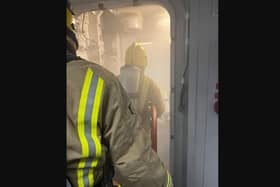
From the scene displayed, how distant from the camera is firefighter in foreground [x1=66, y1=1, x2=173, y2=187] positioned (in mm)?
995

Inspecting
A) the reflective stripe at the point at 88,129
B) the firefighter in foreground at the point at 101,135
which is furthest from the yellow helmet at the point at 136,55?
the reflective stripe at the point at 88,129

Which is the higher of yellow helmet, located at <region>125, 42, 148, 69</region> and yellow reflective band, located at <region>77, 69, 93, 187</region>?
yellow helmet, located at <region>125, 42, 148, 69</region>

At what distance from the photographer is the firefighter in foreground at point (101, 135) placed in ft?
3.26

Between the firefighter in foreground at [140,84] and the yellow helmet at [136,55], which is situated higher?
the yellow helmet at [136,55]

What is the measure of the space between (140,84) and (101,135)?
3.02 ft

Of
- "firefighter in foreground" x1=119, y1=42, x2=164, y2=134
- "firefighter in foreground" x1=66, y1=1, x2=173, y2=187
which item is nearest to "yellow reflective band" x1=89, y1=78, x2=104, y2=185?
"firefighter in foreground" x1=66, y1=1, x2=173, y2=187

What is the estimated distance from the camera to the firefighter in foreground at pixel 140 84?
1908 millimetres

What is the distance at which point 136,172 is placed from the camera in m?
1.10

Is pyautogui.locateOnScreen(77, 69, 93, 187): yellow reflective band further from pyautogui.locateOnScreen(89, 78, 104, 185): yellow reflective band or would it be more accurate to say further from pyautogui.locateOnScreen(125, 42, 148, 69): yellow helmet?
pyautogui.locateOnScreen(125, 42, 148, 69): yellow helmet

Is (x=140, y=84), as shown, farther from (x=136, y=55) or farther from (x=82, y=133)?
(x=82, y=133)

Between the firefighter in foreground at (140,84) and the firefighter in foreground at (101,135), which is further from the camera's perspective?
the firefighter in foreground at (140,84)

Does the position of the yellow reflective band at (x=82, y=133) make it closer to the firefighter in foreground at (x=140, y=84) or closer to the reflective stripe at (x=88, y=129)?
the reflective stripe at (x=88, y=129)

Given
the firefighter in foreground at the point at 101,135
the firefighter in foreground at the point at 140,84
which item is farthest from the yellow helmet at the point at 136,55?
the firefighter in foreground at the point at 101,135
